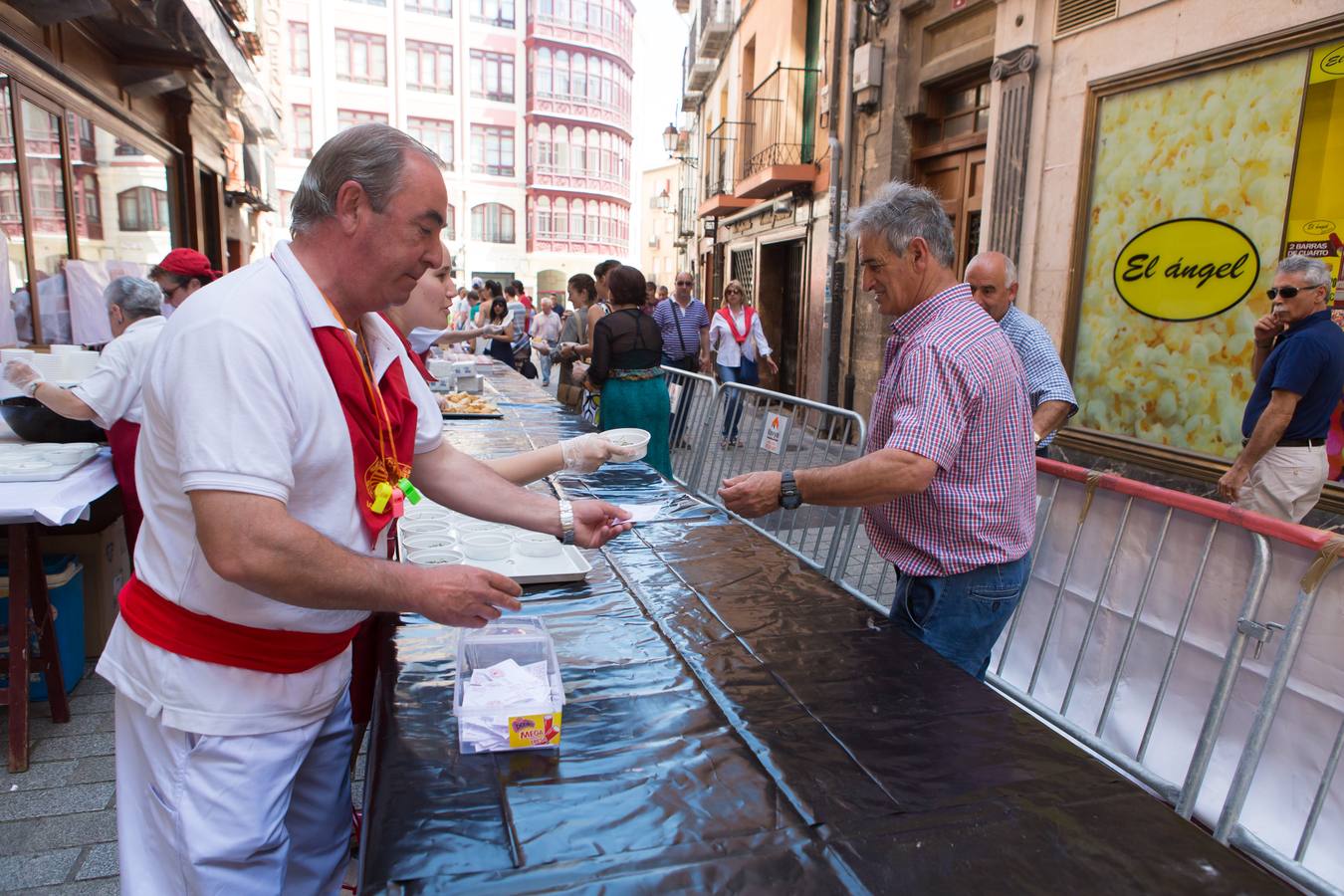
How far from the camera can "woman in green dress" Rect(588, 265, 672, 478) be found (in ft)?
19.1

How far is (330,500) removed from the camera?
146 centimetres

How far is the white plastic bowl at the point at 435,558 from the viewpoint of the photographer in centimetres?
239

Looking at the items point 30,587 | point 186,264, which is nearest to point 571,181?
point 186,264

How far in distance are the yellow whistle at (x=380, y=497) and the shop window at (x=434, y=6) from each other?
45.4m

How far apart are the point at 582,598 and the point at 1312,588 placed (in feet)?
6.52

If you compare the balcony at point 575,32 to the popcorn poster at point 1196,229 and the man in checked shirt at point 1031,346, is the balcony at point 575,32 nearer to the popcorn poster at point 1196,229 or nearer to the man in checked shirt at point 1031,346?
the popcorn poster at point 1196,229

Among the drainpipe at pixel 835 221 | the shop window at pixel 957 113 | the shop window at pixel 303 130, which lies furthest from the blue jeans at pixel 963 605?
the shop window at pixel 303 130

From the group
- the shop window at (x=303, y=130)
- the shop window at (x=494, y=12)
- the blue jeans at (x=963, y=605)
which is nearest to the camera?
the blue jeans at (x=963, y=605)

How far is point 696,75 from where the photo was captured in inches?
883

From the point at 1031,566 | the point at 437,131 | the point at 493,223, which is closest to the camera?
the point at 1031,566

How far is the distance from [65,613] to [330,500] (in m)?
3.19

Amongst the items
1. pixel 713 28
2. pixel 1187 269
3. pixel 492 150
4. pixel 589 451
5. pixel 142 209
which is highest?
pixel 492 150

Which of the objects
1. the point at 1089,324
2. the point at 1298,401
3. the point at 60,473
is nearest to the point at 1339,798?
the point at 1298,401

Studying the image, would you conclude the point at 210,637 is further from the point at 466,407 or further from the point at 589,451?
the point at 466,407
